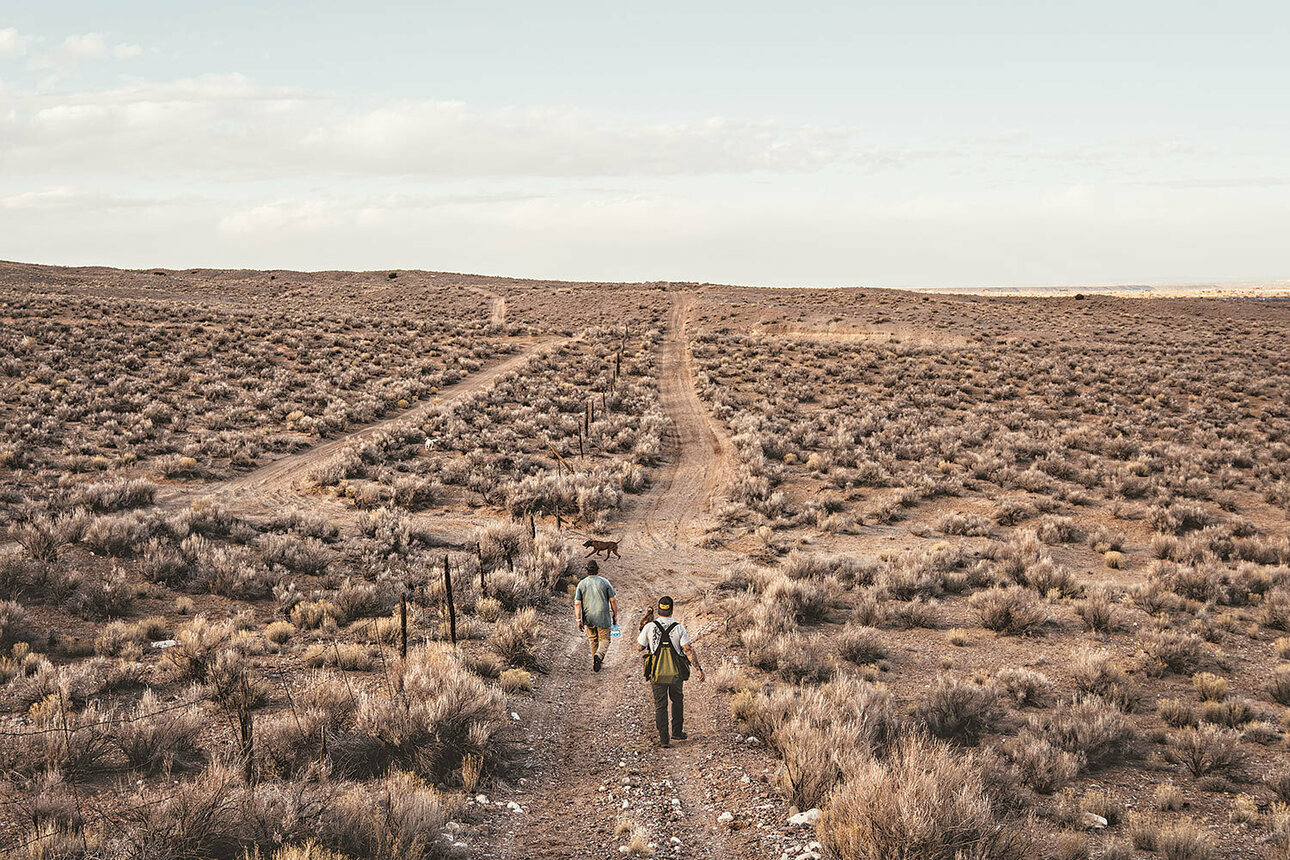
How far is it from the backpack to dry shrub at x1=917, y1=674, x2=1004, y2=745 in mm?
2879

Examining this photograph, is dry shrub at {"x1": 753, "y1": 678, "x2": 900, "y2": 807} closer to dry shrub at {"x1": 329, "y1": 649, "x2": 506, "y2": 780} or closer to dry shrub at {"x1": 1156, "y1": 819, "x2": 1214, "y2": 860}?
dry shrub at {"x1": 1156, "y1": 819, "x2": 1214, "y2": 860}

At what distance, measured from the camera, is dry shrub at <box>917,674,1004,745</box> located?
8211mm

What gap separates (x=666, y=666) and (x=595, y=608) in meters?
2.58

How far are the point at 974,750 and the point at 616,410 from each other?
24.1 metres

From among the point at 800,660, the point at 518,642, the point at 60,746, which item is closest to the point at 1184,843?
the point at 800,660

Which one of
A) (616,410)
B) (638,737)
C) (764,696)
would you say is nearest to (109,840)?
(638,737)

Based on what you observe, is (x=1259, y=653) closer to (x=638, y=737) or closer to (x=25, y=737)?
(x=638, y=737)

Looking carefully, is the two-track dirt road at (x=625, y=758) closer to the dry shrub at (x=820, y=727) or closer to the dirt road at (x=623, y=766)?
the dirt road at (x=623, y=766)

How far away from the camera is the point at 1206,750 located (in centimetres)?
776

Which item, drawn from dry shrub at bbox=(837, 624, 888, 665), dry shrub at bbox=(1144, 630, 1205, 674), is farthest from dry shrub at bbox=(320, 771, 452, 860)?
dry shrub at bbox=(1144, 630, 1205, 674)

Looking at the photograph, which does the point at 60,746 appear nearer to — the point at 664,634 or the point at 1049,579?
the point at 664,634

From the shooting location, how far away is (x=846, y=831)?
529 cm

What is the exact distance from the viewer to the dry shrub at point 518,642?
386 inches

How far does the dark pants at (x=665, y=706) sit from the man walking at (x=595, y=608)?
7.54ft
